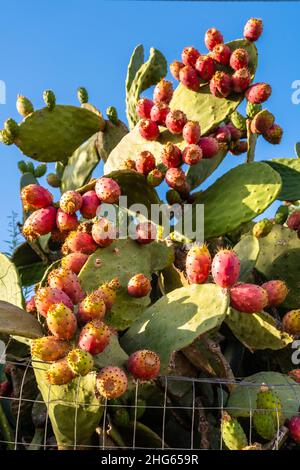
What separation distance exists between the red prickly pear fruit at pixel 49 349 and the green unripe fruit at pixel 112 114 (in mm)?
1587

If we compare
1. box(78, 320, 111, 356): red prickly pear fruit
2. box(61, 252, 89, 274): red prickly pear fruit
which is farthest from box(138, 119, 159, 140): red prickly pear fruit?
box(78, 320, 111, 356): red prickly pear fruit

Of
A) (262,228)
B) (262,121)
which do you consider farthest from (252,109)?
(262,228)

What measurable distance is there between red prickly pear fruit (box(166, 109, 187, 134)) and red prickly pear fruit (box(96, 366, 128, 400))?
3.93 feet

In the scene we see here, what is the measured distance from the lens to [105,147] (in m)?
3.02

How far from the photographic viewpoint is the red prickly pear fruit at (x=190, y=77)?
2.64 metres

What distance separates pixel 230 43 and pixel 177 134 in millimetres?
475

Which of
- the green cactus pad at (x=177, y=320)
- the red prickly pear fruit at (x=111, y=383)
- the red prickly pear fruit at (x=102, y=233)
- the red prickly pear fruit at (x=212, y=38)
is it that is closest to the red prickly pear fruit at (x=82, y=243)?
the red prickly pear fruit at (x=102, y=233)

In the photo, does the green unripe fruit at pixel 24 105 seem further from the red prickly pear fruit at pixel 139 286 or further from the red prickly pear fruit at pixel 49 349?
the red prickly pear fruit at pixel 49 349

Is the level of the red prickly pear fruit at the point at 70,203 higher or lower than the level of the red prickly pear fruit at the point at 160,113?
lower

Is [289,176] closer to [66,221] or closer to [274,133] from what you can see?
[274,133]

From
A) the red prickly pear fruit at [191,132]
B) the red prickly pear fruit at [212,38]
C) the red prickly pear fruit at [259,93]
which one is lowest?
the red prickly pear fruit at [191,132]

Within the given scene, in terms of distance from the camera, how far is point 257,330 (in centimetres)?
199

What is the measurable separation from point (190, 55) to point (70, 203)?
2.93 feet
